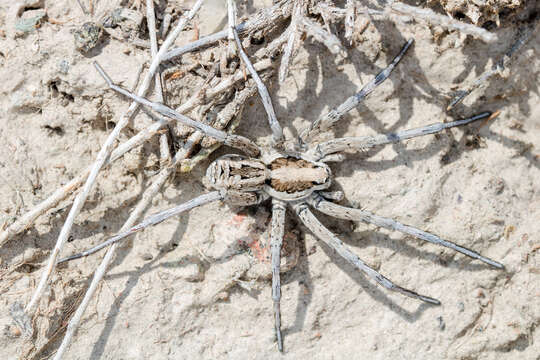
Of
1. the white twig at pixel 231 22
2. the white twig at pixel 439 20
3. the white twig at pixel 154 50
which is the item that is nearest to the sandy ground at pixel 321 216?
the white twig at pixel 154 50

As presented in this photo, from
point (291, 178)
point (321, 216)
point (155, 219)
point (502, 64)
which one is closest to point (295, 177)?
point (291, 178)

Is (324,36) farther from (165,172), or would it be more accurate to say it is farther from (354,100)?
(165,172)

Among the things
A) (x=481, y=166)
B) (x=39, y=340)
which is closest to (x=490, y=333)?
(x=481, y=166)

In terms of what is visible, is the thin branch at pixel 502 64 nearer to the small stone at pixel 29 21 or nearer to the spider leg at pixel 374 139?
the spider leg at pixel 374 139

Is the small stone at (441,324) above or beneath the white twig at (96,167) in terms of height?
beneath

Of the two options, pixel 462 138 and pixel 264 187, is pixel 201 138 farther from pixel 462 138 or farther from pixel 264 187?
pixel 462 138

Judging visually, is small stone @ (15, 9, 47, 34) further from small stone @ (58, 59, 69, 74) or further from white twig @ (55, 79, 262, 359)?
white twig @ (55, 79, 262, 359)

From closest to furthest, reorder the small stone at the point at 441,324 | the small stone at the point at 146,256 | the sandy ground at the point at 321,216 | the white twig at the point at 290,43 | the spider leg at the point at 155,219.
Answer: the white twig at the point at 290,43, the spider leg at the point at 155,219, the sandy ground at the point at 321,216, the small stone at the point at 146,256, the small stone at the point at 441,324
